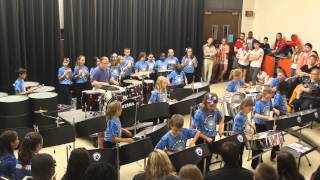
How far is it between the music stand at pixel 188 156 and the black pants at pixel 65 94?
17.7ft

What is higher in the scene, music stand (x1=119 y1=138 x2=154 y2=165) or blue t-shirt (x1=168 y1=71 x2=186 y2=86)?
blue t-shirt (x1=168 y1=71 x2=186 y2=86)

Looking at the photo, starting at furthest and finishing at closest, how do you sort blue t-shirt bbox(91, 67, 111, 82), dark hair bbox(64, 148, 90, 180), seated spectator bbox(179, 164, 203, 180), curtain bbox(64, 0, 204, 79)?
curtain bbox(64, 0, 204, 79), blue t-shirt bbox(91, 67, 111, 82), dark hair bbox(64, 148, 90, 180), seated spectator bbox(179, 164, 203, 180)

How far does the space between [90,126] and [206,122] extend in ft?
5.55

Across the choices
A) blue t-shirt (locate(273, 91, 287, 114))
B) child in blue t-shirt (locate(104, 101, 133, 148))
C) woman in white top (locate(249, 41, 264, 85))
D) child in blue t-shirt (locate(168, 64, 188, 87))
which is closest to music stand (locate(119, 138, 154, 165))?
child in blue t-shirt (locate(104, 101, 133, 148))

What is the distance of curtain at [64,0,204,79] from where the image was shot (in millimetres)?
10227

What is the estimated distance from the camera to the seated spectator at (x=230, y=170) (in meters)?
3.65

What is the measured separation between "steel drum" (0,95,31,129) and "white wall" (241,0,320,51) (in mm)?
8666

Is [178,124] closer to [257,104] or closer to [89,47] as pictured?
[257,104]

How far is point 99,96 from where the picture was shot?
7152 millimetres

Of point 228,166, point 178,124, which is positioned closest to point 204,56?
point 178,124

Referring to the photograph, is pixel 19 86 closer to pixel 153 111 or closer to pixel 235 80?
pixel 153 111

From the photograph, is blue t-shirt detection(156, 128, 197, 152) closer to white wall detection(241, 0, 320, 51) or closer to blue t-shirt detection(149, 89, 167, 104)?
blue t-shirt detection(149, 89, 167, 104)

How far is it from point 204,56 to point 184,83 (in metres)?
3.25

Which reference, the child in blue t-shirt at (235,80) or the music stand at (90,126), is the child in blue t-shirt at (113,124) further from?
the child in blue t-shirt at (235,80)
